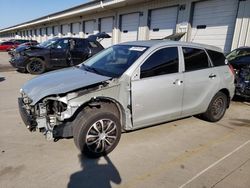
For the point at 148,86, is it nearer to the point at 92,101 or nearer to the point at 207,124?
the point at 92,101

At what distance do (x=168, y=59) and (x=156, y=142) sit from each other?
145 cm

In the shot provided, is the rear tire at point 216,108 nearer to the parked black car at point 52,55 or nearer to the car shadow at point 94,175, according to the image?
the car shadow at point 94,175

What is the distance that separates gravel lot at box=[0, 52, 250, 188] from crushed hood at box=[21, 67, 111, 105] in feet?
2.89

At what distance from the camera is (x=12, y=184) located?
2666 millimetres

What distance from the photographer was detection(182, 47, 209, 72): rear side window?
4.09 meters


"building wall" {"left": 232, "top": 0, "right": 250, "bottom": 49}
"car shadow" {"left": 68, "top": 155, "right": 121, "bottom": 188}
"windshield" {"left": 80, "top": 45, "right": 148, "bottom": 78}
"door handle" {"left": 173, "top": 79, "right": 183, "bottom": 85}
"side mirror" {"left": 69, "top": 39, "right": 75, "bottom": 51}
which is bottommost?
"car shadow" {"left": 68, "top": 155, "right": 121, "bottom": 188}

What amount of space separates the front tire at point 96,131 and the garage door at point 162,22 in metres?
10.4

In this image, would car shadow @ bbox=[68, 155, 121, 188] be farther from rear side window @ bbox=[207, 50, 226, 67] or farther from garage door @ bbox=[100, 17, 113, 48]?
garage door @ bbox=[100, 17, 113, 48]

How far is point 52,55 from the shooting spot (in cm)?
1023

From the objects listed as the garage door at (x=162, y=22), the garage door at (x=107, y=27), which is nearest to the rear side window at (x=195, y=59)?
the garage door at (x=162, y=22)

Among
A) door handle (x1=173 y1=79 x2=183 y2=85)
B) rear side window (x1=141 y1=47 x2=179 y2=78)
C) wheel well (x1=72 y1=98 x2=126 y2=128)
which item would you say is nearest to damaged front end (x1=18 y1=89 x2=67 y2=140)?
wheel well (x1=72 y1=98 x2=126 y2=128)

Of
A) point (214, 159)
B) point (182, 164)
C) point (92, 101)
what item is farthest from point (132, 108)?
point (214, 159)

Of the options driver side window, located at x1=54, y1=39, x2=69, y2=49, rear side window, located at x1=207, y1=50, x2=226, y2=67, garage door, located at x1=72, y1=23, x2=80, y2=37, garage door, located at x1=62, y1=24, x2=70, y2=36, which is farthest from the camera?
garage door, located at x1=62, y1=24, x2=70, y2=36

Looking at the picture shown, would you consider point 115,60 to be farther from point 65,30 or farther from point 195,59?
point 65,30
